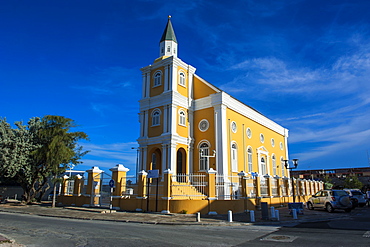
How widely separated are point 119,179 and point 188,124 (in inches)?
358

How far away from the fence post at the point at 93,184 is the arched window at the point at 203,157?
27.5 ft

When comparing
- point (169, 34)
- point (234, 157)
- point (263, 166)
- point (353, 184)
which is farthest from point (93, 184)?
point (353, 184)

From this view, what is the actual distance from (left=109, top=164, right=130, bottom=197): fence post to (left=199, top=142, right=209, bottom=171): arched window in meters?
7.62

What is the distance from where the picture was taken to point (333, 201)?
1894 centimetres

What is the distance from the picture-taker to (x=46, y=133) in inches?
968

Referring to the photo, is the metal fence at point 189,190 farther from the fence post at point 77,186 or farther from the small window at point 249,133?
the small window at point 249,133

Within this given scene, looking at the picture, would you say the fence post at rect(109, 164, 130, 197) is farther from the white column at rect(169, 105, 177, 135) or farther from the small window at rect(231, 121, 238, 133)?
the small window at rect(231, 121, 238, 133)

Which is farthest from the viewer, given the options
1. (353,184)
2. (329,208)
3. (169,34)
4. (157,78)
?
(353,184)

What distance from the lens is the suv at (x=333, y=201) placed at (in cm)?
1875

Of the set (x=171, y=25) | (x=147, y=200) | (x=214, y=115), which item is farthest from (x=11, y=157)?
(x=171, y=25)

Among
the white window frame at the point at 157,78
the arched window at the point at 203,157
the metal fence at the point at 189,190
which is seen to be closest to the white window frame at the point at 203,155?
the arched window at the point at 203,157

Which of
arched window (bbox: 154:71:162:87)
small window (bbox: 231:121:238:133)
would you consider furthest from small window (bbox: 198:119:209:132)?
arched window (bbox: 154:71:162:87)

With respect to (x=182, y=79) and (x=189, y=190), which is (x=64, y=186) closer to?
(x=189, y=190)

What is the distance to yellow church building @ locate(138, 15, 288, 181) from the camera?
80.5ft
